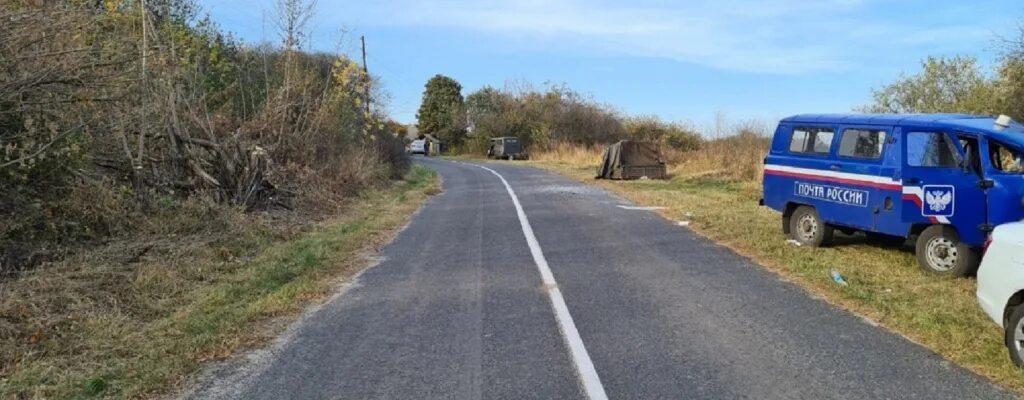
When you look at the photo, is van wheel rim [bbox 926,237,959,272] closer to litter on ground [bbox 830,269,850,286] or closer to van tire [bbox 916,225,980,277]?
van tire [bbox 916,225,980,277]

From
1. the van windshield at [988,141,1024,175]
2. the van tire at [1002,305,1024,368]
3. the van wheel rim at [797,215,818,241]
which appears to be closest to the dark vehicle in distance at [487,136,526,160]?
the van wheel rim at [797,215,818,241]

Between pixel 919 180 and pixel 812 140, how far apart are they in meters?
2.11

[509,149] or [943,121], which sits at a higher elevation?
[943,121]

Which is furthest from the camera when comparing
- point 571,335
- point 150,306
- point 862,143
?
point 862,143

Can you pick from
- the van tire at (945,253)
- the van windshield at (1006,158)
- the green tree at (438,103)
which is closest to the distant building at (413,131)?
the green tree at (438,103)

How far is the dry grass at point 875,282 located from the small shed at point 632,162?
951cm

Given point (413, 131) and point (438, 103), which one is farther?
point (413, 131)

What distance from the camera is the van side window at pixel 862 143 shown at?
9.90 meters

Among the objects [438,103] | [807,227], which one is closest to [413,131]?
[438,103]

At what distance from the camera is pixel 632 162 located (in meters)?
29.4

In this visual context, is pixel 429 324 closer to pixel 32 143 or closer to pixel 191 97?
pixel 32 143

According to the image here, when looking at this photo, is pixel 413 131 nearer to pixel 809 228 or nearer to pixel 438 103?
pixel 438 103

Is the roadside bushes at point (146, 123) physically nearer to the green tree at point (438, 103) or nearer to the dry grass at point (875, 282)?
the dry grass at point (875, 282)

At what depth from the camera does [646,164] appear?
29.6 m
